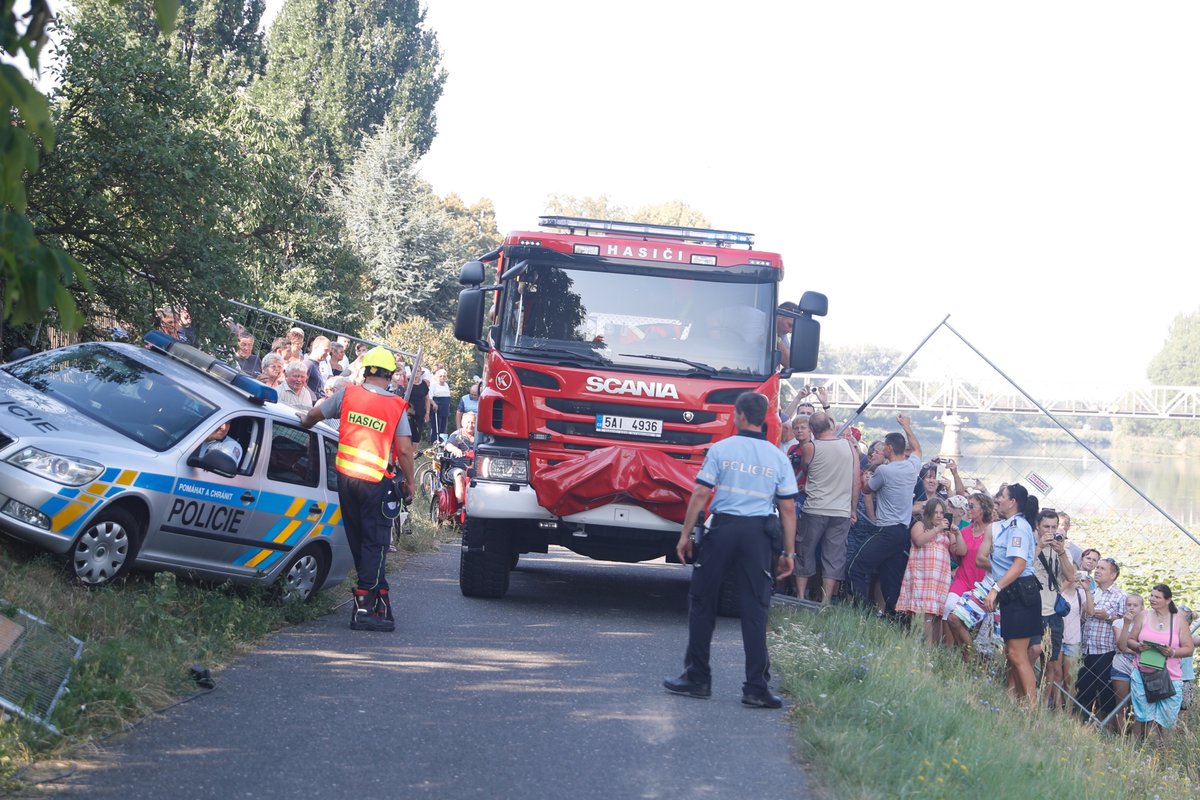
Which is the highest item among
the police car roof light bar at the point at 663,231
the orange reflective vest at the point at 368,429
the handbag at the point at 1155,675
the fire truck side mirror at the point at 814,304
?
the police car roof light bar at the point at 663,231

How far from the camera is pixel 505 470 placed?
11.0 m

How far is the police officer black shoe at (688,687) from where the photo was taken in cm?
813

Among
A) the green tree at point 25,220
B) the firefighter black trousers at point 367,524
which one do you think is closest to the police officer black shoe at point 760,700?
the firefighter black trousers at point 367,524

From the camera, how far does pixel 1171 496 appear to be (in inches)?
2119

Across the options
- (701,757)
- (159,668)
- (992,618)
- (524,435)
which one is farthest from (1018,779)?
(992,618)

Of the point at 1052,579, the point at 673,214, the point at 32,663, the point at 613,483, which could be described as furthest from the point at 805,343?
the point at 673,214

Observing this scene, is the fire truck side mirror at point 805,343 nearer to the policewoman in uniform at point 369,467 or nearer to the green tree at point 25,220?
the policewoman in uniform at point 369,467

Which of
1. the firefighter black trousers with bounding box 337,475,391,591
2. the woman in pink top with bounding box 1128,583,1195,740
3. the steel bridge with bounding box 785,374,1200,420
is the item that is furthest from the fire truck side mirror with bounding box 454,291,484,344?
the steel bridge with bounding box 785,374,1200,420

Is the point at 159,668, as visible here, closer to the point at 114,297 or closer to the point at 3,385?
the point at 3,385

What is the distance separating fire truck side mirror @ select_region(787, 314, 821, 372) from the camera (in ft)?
36.7

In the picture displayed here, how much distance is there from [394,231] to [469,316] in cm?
2971

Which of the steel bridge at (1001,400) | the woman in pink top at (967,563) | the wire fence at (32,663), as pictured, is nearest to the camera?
the wire fence at (32,663)

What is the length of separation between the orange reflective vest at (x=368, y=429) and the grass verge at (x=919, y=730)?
10.4 feet

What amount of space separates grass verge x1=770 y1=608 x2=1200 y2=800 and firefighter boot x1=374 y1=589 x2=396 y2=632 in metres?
2.77
